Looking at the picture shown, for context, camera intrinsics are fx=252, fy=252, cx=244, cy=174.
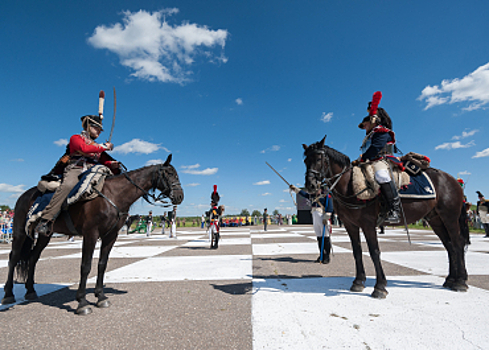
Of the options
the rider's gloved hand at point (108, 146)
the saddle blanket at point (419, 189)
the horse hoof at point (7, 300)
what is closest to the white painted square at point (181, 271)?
the horse hoof at point (7, 300)

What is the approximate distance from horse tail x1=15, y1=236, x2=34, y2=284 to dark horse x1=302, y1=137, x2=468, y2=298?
4636 millimetres

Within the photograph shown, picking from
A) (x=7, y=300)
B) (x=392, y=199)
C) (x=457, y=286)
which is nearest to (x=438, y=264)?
(x=457, y=286)

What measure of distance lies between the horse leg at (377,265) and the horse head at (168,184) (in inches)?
119

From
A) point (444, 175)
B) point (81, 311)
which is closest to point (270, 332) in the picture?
point (81, 311)

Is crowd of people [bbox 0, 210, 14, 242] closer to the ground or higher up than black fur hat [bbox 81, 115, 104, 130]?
closer to the ground

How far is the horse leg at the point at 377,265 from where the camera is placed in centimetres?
358

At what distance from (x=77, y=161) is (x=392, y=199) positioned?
196 inches

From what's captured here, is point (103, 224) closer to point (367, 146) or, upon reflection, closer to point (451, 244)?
point (367, 146)

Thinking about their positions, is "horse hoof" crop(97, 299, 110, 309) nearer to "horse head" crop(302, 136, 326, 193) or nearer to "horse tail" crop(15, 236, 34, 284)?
"horse tail" crop(15, 236, 34, 284)

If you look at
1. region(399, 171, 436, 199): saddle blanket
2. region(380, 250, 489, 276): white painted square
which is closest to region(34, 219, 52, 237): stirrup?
region(399, 171, 436, 199): saddle blanket

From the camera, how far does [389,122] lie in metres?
4.51

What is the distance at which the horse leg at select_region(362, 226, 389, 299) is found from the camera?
3576 mm

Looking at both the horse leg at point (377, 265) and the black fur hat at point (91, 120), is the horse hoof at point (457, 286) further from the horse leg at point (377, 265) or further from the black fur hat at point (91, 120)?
the black fur hat at point (91, 120)

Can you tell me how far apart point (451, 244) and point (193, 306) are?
4.54 metres
